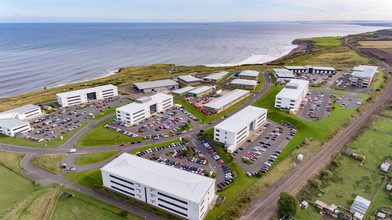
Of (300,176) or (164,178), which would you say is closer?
(164,178)

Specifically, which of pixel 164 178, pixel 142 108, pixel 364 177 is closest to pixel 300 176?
pixel 364 177

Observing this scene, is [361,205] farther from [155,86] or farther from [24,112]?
[24,112]

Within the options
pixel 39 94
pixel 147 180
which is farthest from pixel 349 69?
pixel 39 94

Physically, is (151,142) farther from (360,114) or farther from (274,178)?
(360,114)

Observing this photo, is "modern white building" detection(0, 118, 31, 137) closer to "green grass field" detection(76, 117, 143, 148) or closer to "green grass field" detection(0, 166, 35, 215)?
A: "green grass field" detection(0, 166, 35, 215)

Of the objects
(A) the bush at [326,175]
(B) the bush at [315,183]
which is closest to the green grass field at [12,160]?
(B) the bush at [315,183]

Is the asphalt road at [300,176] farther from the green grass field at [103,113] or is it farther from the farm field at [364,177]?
the green grass field at [103,113]

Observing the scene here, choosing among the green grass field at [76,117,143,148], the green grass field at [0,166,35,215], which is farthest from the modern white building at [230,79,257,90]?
the green grass field at [0,166,35,215]
